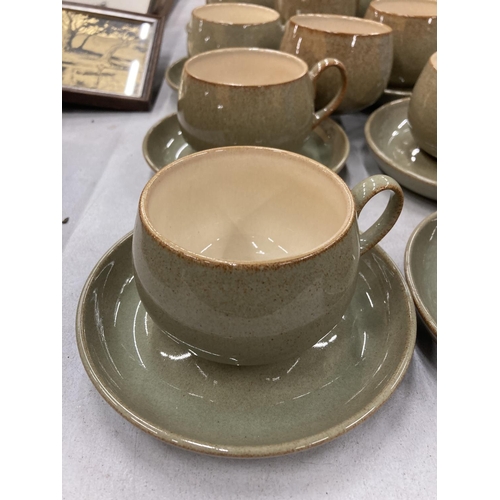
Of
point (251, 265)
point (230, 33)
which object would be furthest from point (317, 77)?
point (251, 265)

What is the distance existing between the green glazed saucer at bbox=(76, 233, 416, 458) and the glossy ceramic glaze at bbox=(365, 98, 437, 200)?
215 millimetres

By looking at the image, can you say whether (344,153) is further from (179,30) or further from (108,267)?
(179,30)

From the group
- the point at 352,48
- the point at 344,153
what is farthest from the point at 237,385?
the point at 352,48

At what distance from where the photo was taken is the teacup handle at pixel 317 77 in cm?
70

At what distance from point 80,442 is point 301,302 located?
0.22m

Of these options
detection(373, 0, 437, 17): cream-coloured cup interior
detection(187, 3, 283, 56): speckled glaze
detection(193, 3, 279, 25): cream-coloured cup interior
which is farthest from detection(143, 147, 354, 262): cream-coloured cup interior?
detection(373, 0, 437, 17): cream-coloured cup interior

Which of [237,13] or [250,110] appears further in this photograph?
[237,13]

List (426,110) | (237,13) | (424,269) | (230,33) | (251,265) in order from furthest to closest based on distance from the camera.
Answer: (237,13), (230,33), (426,110), (424,269), (251,265)

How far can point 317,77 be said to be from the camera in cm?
72

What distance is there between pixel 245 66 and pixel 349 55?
0.17 metres

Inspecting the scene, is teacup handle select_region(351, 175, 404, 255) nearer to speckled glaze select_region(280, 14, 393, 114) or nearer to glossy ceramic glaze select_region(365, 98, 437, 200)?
glossy ceramic glaze select_region(365, 98, 437, 200)

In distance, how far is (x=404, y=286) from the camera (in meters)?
0.49

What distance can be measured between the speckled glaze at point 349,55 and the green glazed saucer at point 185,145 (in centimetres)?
5

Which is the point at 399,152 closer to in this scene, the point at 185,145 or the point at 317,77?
the point at 317,77
